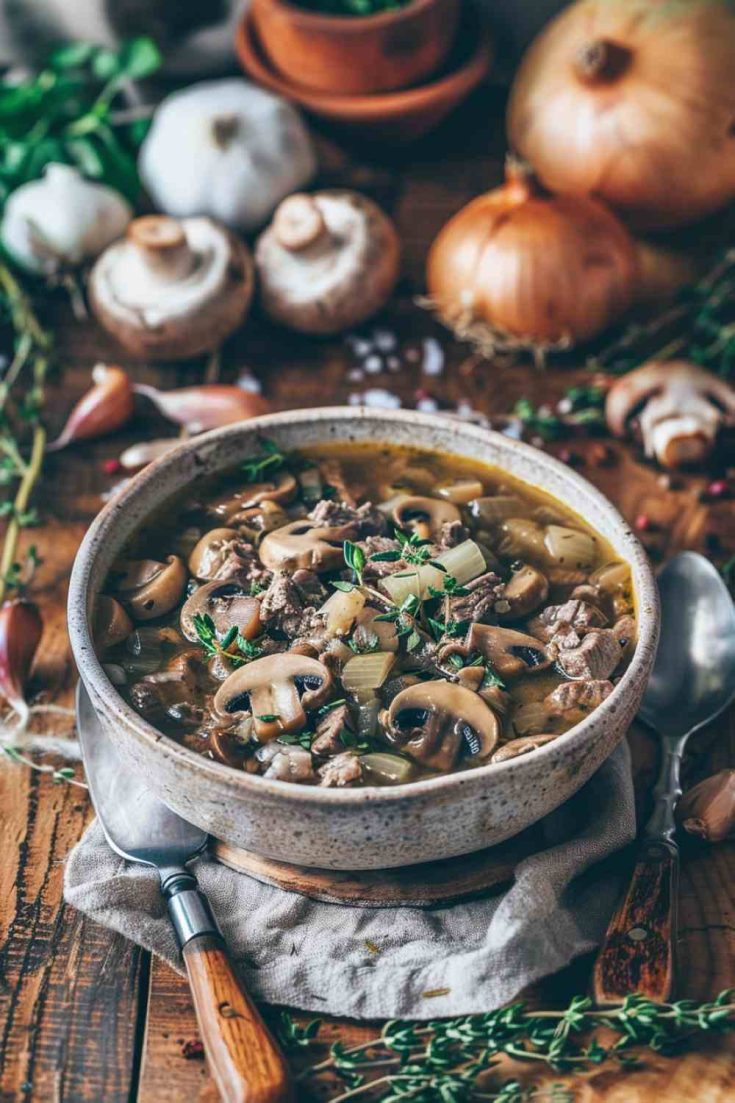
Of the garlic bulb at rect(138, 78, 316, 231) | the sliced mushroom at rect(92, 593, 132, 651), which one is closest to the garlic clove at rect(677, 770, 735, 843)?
the sliced mushroom at rect(92, 593, 132, 651)

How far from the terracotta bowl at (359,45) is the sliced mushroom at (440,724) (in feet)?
10.7

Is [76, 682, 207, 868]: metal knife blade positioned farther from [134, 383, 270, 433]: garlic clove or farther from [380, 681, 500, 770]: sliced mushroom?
[134, 383, 270, 433]: garlic clove

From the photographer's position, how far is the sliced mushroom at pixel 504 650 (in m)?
2.79

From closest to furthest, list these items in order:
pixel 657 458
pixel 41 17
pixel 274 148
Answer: pixel 657 458 < pixel 274 148 < pixel 41 17

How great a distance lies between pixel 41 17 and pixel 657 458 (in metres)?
3.72

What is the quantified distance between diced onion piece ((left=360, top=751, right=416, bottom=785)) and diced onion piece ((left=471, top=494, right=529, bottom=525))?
83cm

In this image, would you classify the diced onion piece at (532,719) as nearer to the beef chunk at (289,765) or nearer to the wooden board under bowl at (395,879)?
the wooden board under bowl at (395,879)

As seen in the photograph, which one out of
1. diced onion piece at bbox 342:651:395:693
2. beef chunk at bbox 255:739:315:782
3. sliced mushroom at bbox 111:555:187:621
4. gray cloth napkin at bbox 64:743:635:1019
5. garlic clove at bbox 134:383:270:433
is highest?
sliced mushroom at bbox 111:555:187:621

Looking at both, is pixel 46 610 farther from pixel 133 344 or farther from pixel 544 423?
pixel 544 423

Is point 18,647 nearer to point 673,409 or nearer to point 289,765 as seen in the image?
point 289,765

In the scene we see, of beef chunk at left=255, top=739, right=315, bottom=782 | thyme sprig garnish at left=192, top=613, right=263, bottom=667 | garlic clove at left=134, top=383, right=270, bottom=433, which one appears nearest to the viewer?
beef chunk at left=255, top=739, right=315, bottom=782

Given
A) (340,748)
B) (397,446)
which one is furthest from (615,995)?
(397,446)

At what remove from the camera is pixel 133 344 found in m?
4.41

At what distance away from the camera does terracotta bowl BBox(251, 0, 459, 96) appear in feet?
16.0
